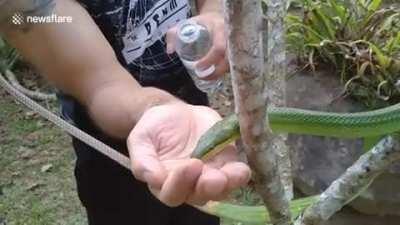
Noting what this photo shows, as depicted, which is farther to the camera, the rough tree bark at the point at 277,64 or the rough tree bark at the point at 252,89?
the rough tree bark at the point at 277,64

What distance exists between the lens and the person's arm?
→ 1306 mm

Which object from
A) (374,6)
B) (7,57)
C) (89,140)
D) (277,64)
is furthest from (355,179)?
(7,57)

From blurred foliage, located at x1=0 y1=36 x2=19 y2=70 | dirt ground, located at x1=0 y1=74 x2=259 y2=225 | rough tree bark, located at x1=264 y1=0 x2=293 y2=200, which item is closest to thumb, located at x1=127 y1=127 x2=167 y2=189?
rough tree bark, located at x1=264 y1=0 x2=293 y2=200

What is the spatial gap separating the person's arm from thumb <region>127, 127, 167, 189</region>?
0.17 meters

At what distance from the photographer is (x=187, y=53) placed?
1.36m

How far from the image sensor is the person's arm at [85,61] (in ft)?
4.28

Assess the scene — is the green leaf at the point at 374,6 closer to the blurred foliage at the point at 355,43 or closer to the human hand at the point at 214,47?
the blurred foliage at the point at 355,43

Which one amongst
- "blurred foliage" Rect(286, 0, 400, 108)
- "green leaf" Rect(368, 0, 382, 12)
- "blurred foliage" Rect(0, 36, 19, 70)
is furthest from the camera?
"blurred foliage" Rect(0, 36, 19, 70)

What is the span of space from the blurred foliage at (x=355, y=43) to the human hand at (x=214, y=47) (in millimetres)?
1002

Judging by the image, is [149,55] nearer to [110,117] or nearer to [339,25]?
[110,117]

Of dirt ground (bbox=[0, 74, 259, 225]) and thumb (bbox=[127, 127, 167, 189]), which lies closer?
thumb (bbox=[127, 127, 167, 189])

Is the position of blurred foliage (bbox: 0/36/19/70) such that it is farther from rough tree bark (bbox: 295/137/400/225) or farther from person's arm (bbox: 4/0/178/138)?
rough tree bark (bbox: 295/137/400/225)

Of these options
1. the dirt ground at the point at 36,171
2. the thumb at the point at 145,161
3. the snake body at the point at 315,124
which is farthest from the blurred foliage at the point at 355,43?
the thumb at the point at 145,161

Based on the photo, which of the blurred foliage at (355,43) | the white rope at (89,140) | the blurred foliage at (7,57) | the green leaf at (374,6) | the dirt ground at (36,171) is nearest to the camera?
the white rope at (89,140)
